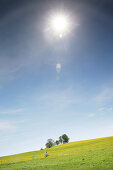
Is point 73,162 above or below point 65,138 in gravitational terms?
below

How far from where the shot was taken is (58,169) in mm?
16328

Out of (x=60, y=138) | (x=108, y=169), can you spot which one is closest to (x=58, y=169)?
(x=108, y=169)

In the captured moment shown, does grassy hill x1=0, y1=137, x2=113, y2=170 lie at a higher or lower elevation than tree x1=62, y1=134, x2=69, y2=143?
lower

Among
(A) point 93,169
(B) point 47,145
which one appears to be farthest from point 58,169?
(B) point 47,145

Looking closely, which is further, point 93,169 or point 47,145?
point 47,145

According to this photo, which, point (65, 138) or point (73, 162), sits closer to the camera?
point (73, 162)

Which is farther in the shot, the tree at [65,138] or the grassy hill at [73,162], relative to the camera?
the tree at [65,138]

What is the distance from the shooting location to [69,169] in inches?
614

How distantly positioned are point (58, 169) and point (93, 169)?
16.7 feet

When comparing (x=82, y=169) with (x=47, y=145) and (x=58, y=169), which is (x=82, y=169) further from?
(x=47, y=145)

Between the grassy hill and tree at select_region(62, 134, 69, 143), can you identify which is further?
tree at select_region(62, 134, 69, 143)

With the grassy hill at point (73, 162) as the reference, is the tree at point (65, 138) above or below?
above

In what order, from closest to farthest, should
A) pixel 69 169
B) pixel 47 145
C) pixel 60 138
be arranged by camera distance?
pixel 69 169
pixel 47 145
pixel 60 138

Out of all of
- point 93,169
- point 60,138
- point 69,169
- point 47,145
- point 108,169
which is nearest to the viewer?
point 108,169
